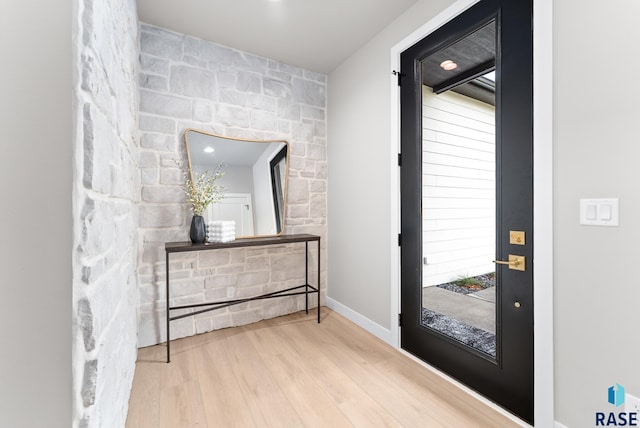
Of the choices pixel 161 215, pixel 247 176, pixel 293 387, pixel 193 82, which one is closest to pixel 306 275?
pixel 247 176

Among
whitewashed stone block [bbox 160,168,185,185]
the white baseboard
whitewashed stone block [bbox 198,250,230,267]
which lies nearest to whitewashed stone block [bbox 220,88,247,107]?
whitewashed stone block [bbox 160,168,185,185]

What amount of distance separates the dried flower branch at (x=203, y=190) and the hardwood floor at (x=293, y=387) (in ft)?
3.89

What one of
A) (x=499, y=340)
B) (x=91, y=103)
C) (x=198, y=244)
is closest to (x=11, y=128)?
(x=91, y=103)

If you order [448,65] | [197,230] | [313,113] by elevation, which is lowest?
[197,230]

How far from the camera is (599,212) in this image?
1301 mm

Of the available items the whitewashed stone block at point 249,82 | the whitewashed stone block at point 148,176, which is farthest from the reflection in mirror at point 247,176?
the whitewashed stone block at point 249,82

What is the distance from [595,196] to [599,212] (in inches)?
2.9

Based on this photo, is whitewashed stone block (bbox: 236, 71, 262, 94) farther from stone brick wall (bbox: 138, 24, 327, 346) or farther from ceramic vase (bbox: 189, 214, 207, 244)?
ceramic vase (bbox: 189, 214, 207, 244)

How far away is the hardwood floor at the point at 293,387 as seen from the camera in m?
1.61

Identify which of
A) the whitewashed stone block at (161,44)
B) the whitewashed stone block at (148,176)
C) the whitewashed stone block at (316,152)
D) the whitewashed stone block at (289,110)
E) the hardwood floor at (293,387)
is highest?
the whitewashed stone block at (161,44)

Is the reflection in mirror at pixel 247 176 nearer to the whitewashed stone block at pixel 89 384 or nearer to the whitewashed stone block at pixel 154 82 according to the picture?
the whitewashed stone block at pixel 154 82

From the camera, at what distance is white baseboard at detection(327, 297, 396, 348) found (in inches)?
98.7

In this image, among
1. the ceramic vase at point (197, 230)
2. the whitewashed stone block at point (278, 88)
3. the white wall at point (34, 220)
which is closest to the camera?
the white wall at point (34, 220)

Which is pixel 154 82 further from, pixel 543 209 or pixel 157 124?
pixel 543 209
